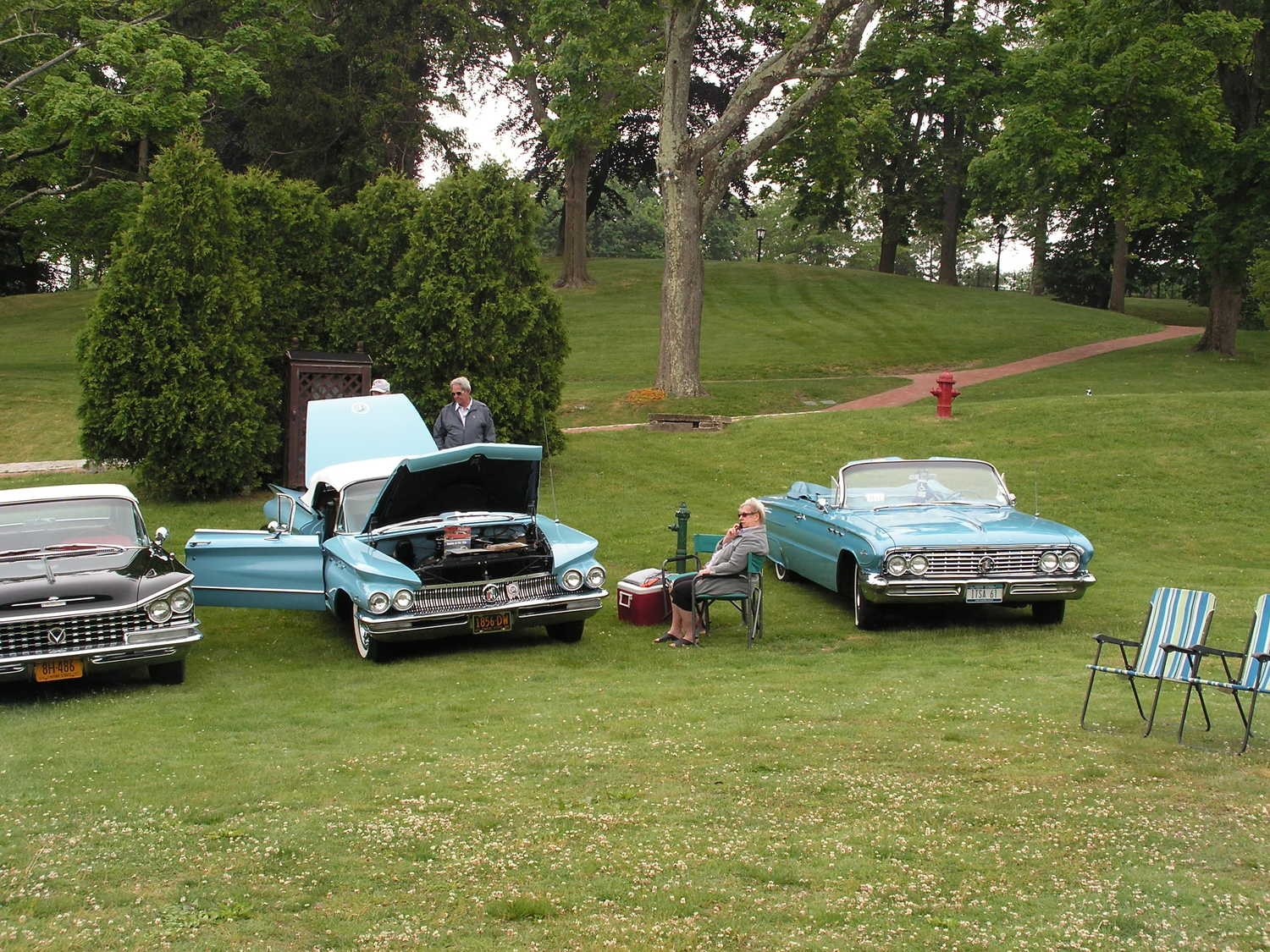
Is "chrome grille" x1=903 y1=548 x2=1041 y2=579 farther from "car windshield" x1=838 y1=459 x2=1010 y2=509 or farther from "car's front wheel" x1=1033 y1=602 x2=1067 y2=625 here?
"car windshield" x1=838 y1=459 x2=1010 y2=509

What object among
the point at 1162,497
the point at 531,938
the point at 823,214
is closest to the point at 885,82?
the point at 823,214

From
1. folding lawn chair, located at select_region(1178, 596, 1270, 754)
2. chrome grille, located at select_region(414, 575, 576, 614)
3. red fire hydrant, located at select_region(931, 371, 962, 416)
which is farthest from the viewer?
red fire hydrant, located at select_region(931, 371, 962, 416)

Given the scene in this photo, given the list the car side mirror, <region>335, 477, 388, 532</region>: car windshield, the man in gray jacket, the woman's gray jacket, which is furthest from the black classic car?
the man in gray jacket

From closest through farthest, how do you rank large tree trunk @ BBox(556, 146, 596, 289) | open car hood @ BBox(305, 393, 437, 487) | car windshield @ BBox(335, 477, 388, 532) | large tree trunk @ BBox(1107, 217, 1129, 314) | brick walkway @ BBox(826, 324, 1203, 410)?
1. car windshield @ BBox(335, 477, 388, 532)
2. open car hood @ BBox(305, 393, 437, 487)
3. brick walkway @ BBox(826, 324, 1203, 410)
4. large tree trunk @ BBox(556, 146, 596, 289)
5. large tree trunk @ BBox(1107, 217, 1129, 314)

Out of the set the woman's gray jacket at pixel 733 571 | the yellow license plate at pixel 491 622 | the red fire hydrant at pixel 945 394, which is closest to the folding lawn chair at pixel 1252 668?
the woman's gray jacket at pixel 733 571

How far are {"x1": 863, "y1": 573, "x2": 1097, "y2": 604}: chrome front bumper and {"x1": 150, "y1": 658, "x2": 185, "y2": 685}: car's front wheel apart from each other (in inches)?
237

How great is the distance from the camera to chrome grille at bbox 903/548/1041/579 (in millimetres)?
11859

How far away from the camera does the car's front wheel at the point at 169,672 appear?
10.3 m

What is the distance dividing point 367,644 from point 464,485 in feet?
5.69

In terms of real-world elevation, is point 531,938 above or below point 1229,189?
below

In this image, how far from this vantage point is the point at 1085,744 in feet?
25.9

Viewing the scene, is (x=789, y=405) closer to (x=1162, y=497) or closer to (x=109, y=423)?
(x=1162, y=497)

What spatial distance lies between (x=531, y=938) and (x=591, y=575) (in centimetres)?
675

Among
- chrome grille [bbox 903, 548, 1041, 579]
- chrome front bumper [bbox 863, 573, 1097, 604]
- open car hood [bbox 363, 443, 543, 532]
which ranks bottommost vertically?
chrome front bumper [bbox 863, 573, 1097, 604]
